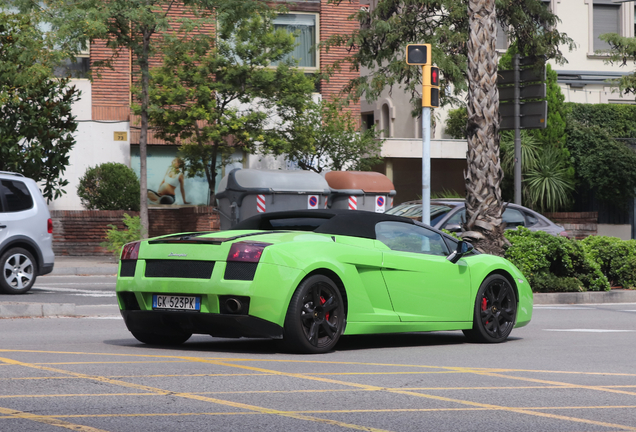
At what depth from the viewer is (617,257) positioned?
17.7 m

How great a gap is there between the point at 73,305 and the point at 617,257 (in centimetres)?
974

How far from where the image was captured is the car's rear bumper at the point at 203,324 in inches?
323

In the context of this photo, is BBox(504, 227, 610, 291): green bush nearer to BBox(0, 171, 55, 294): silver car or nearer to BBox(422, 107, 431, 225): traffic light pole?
BBox(422, 107, 431, 225): traffic light pole

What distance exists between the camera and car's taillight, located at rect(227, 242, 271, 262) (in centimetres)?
822

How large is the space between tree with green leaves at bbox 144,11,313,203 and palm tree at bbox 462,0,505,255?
10540 millimetres

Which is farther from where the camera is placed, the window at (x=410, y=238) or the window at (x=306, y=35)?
the window at (x=306, y=35)

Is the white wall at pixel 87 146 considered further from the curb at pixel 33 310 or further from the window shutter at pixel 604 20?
the window shutter at pixel 604 20

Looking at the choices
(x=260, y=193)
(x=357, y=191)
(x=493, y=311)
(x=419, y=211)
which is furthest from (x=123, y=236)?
(x=493, y=311)

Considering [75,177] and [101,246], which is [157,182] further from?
[101,246]

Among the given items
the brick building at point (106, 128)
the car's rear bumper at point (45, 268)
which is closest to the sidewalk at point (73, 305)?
the car's rear bumper at point (45, 268)

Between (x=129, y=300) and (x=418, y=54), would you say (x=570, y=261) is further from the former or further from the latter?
(x=129, y=300)

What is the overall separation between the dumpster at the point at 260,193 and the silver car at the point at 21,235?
25.1 ft

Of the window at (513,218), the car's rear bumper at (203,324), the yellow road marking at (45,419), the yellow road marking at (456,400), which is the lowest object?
the yellow road marking at (456,400)

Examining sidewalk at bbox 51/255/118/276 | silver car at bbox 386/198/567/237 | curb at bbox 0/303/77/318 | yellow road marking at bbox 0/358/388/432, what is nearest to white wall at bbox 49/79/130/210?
sidewalk at bbox 51/255/118/276
